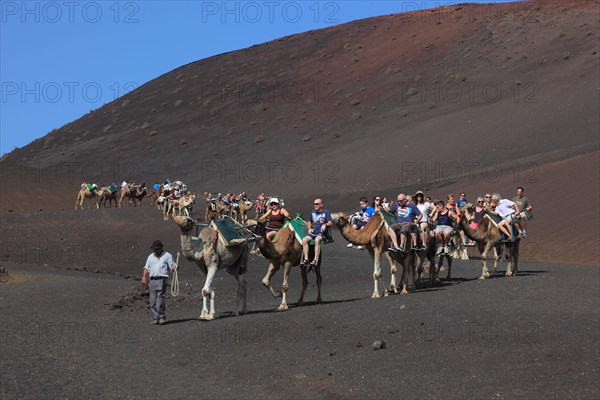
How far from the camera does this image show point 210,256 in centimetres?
1988

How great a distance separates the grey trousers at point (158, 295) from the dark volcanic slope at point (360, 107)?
140 feet

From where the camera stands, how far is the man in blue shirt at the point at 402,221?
22.0 m

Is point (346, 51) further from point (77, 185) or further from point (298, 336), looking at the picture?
point (298, 336)

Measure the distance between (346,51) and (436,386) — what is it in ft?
334

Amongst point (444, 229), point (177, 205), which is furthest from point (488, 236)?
point (177, 205)

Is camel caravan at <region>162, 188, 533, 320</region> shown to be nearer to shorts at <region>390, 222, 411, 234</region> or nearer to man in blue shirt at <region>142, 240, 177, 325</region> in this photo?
shorts at <region>390, 222, 411, 234</region>

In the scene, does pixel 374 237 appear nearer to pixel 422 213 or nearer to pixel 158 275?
pixel 422 213

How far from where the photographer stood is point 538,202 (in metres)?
44.2

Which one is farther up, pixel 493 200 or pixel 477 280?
pixel 493 200

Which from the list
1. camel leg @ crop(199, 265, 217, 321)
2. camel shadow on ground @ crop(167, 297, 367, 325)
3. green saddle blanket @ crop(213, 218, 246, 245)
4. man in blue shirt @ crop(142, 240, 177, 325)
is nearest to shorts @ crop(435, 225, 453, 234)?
camel shadow on ground @ crop(167, 297, 367, 325)

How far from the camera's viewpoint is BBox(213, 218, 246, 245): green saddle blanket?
20.2 metres

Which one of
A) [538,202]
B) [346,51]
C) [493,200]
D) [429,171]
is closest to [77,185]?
[429,171]

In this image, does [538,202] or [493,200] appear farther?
[538,202]

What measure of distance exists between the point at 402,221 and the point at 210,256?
4641 millimetres
